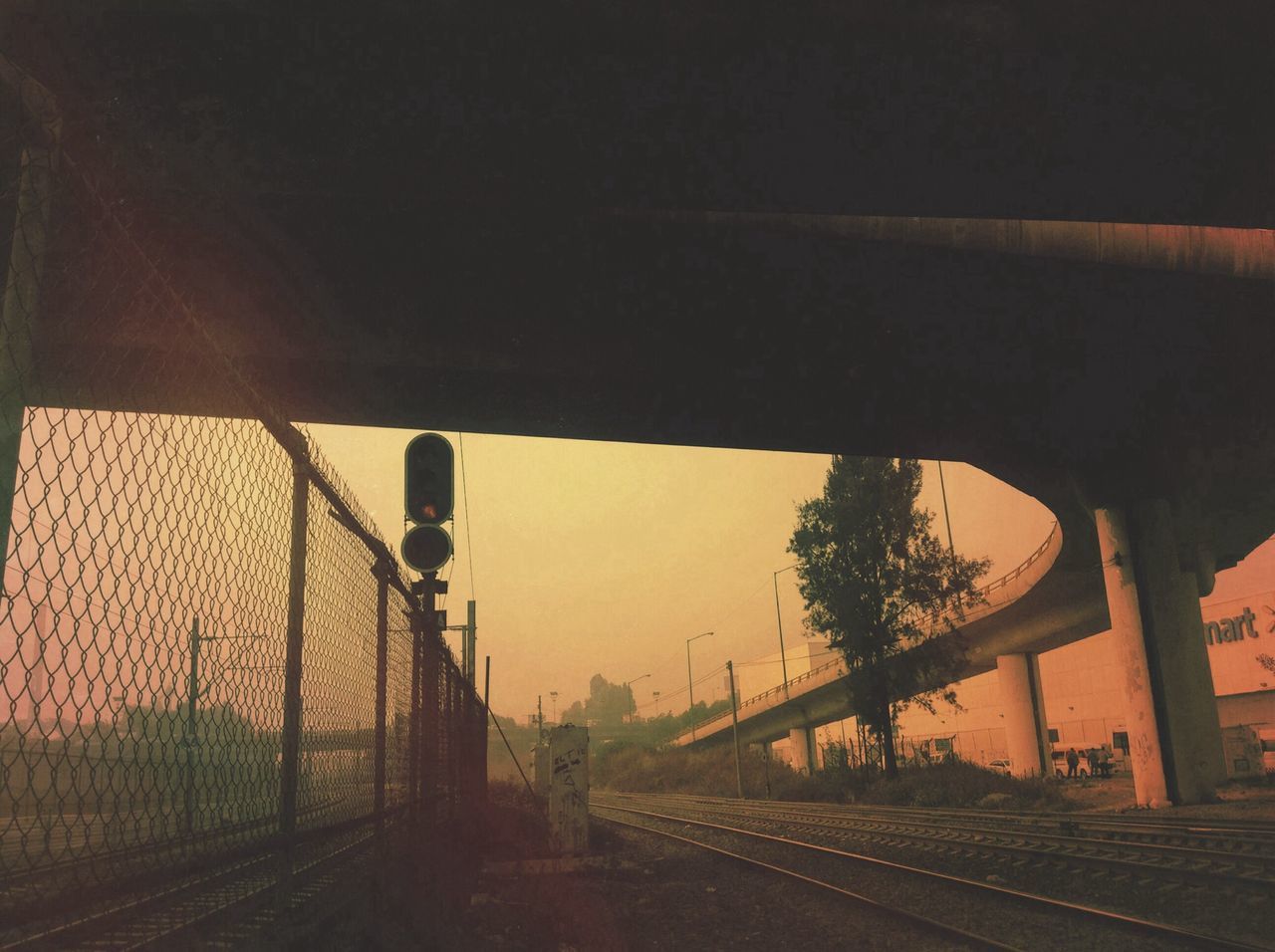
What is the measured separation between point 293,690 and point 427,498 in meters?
4.27

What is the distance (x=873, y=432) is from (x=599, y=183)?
956cm

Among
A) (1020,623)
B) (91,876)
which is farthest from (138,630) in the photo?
(1020,623)

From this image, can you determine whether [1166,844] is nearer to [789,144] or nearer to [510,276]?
[789,144]

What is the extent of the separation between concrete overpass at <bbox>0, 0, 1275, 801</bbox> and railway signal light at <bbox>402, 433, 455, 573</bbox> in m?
2.90

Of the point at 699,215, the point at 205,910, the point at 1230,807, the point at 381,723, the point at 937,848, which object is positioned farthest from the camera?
the point at 1230,807

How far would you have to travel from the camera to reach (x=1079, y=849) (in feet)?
41.6

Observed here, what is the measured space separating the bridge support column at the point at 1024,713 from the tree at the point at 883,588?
902 cm

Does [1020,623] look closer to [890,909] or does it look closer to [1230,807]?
[1230,807]

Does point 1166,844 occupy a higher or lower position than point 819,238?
lower

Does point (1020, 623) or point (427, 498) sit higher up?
point (1020, 623)

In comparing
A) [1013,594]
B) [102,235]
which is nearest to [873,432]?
[102,235]

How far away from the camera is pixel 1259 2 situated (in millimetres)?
8047

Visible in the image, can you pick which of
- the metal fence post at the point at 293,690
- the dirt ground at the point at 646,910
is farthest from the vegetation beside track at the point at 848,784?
the metal fence post at the point at 293,690

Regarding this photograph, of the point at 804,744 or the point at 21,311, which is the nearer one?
the point at 21,311
